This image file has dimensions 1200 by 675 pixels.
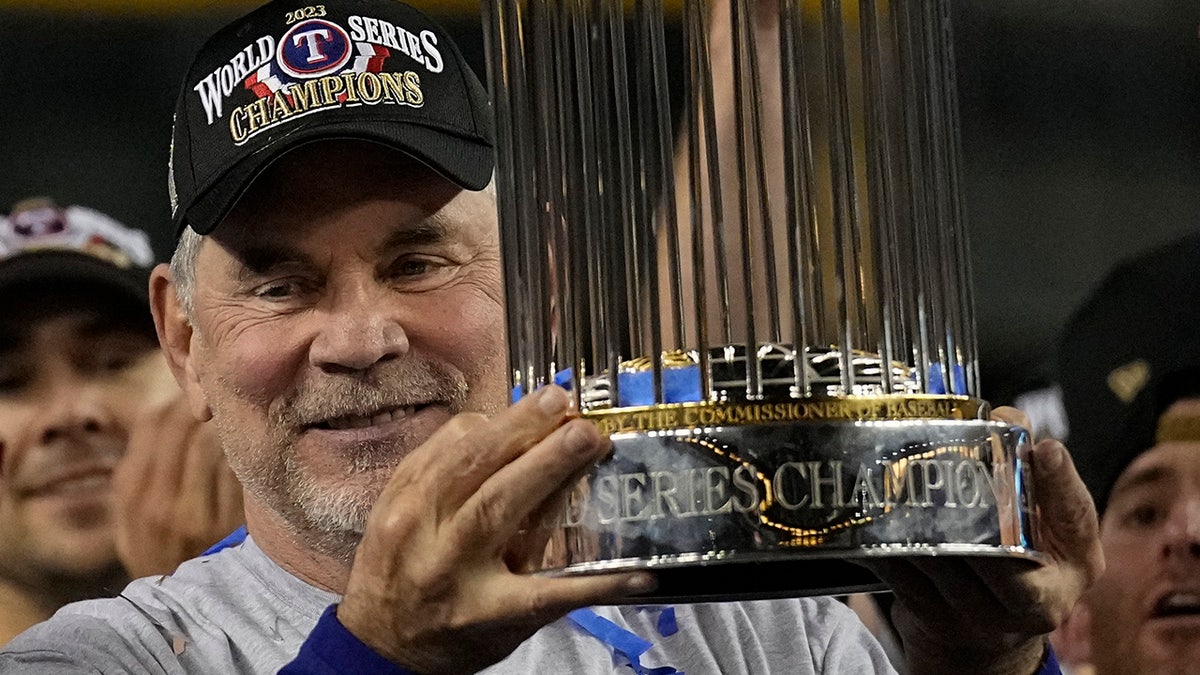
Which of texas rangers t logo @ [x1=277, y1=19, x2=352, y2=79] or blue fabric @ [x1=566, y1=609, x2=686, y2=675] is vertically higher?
texas rangers t logo @ [x1=277, y1=19, x2=352, y2=79]

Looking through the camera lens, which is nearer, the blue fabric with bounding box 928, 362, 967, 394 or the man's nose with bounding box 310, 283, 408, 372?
the blue fabric with bounding box 928, 362, 967, 394

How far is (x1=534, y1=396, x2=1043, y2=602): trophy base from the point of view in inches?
30.7

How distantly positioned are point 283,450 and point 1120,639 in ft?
3.65

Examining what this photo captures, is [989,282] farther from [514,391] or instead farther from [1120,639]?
[514,391]

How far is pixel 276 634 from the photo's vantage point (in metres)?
1.30

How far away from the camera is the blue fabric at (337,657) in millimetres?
905

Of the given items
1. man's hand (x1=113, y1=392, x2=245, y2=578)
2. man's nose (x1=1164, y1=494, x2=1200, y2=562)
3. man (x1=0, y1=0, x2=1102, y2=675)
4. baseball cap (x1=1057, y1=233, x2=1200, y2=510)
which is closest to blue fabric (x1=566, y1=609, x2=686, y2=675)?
man (x1=0, y1=0, x2=1102, y2=675)

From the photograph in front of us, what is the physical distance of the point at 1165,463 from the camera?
2.00 m

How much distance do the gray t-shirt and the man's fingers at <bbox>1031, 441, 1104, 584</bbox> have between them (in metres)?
0.41

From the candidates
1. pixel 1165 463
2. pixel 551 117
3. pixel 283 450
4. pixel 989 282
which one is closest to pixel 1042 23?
pixel 989 282

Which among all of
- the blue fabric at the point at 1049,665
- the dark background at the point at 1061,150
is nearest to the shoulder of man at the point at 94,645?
the blue fabric at the point at 1049,665

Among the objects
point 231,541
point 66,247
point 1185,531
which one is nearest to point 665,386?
point 231,541

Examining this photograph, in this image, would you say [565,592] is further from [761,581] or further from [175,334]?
[175,334]

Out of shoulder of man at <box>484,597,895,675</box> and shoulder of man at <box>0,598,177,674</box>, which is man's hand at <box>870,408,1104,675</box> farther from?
shoulder of man at <box>0,598,177,674</box>
